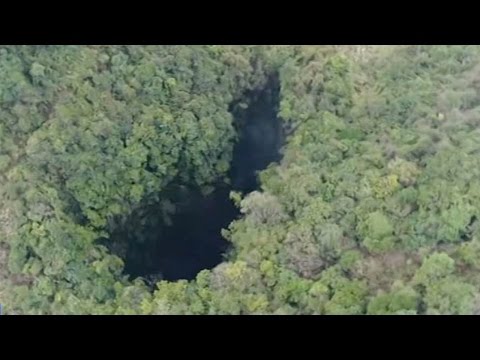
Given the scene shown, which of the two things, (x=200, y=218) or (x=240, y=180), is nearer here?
(x=200, y=218)

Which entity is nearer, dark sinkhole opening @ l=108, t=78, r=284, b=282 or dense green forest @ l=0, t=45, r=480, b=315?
dense green forest @ l=0, t=45, r=480, b=315

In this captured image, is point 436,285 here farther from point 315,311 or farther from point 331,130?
point 331,130

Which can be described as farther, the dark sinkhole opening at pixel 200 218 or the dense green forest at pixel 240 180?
the dark sinkhole opening at pixel 200 218

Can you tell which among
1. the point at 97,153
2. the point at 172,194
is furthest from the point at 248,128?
the point at 97,153

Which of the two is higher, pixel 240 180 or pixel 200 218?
pixel 240 180
